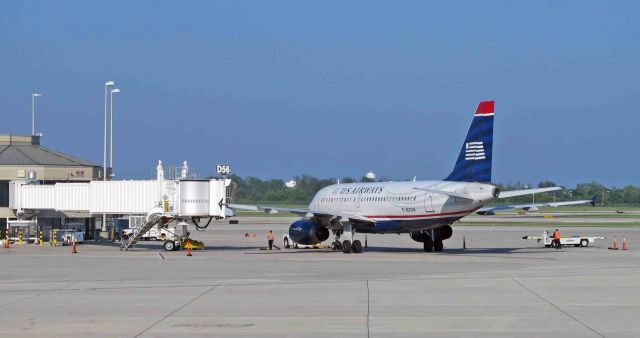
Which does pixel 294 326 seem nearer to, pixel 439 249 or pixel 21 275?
pixel 21 275

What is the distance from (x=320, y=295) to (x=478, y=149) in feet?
72.5

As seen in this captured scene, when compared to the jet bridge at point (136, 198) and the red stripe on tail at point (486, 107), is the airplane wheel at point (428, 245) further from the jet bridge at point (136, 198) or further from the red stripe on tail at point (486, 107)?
the jet bridge at point (136, 198)

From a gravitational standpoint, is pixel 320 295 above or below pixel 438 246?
below

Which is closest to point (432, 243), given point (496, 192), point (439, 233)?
point (439, 233)

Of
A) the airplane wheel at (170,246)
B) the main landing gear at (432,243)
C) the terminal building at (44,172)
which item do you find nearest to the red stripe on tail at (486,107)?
the main landing gear at (432,243)

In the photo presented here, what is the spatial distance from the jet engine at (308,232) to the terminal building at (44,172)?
15.8 meters

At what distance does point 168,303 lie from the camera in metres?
23.6

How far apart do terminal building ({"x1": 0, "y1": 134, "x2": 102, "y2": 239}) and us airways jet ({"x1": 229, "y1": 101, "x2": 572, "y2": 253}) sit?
16.6 meters

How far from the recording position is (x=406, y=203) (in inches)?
1921


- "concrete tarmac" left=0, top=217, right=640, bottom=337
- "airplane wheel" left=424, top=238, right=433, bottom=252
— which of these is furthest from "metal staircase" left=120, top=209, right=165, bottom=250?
"airplane wheel" left=424, top=238, right=433, bottom=252

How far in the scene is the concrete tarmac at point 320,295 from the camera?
61.8ft

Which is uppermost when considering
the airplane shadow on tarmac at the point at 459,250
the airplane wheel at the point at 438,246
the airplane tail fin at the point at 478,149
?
the airplane tail fin at the point at 478,149

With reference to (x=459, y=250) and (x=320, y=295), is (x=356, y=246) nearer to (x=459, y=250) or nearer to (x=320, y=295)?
(x=459, y=250)

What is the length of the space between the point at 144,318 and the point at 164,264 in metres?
19.2
